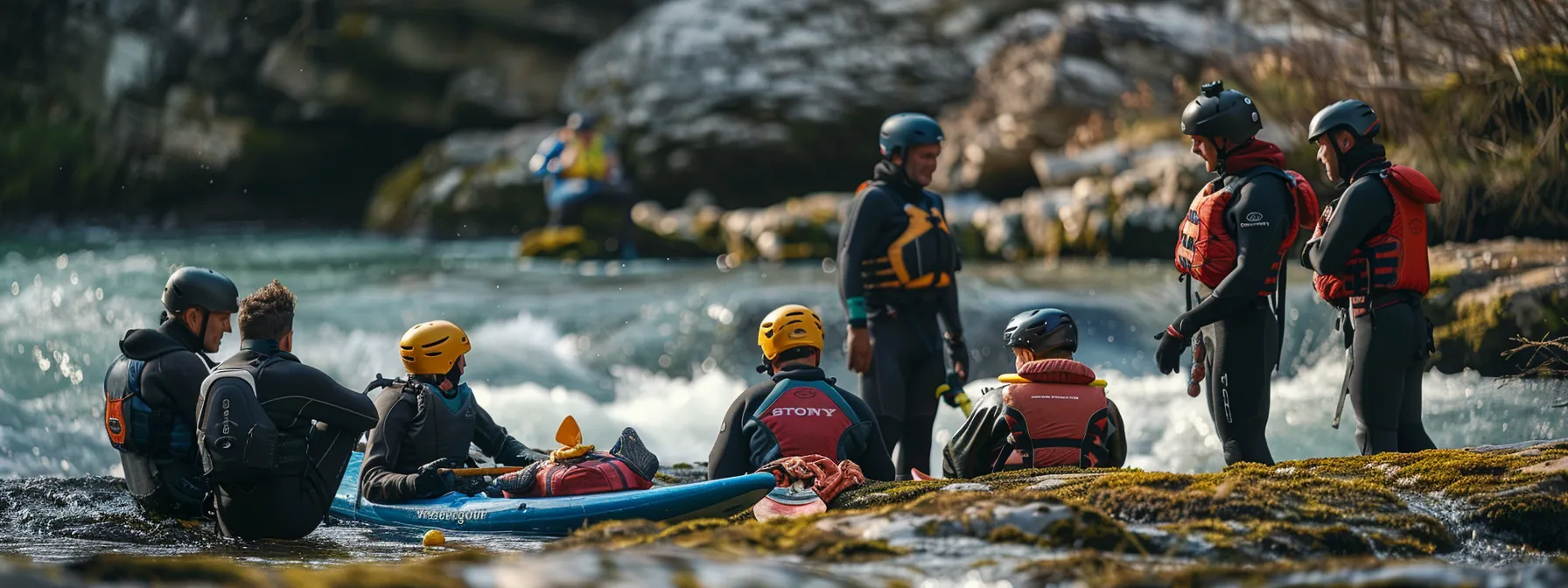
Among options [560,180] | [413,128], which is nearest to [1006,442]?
[560,180]

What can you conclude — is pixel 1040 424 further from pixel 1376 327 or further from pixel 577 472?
pixel 577 472

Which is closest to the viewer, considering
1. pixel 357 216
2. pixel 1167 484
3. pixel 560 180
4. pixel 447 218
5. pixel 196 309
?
pixel 1167 484

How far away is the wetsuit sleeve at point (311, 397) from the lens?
566cm

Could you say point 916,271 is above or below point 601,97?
below

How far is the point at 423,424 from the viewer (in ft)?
20.3

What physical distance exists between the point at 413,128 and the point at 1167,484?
1117 inches

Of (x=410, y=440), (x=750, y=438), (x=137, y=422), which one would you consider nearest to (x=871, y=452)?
(x=750, y=438)

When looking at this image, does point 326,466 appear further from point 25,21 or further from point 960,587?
point 25,21

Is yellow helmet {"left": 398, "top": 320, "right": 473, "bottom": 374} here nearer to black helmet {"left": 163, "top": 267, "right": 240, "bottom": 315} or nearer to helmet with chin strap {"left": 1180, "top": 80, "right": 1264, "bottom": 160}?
black helmet {"left": 163, "top": 267, "right": 240, "bottom": 315}

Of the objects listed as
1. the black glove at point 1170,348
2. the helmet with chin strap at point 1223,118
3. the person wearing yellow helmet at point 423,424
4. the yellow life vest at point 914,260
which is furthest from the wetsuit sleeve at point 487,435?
the helmet with chin strap at point 1223,118

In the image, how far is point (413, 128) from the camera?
3131cm

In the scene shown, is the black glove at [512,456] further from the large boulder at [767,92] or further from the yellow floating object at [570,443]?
the large boulder at [767,92]

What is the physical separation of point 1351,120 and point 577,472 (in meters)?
3.32

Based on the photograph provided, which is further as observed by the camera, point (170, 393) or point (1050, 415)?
point (170, 393)
